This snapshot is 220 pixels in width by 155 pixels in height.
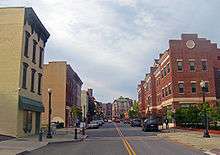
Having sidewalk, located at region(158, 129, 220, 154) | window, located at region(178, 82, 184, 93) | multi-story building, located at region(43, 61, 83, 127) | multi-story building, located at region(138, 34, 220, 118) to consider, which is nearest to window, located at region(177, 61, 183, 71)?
multi-story building, located at region(138, 34, 220, 118)

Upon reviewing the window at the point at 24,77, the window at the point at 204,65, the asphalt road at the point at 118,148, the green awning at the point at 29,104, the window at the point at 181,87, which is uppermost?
the window at the point at 204,65

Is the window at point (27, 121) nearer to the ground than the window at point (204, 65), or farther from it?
nearer to the ground

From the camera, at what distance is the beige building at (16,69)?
31.2 m

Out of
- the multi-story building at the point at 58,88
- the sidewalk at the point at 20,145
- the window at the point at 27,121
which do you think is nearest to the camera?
the sidewalk at the point at 20,145

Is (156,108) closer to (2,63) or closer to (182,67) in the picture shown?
(182,67)

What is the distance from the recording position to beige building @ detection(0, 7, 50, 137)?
31203 millimetres

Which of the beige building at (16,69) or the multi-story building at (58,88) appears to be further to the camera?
the multi-story building at (58,88)

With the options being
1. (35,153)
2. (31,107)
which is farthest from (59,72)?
(35,153)

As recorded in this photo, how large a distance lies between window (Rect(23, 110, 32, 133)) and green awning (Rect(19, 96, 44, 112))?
661 mm

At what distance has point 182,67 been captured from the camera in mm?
60312

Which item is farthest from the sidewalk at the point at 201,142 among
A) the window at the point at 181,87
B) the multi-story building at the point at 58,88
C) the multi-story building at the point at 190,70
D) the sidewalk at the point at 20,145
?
the multi-story building at the point at 58,88

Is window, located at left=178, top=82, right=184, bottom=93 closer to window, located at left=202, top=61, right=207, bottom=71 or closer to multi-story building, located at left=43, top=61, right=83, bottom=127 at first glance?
window, located at left=202, top=61, right=207, bottom=71

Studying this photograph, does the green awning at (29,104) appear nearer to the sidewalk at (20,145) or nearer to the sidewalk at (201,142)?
the sidewalk at (20,145)

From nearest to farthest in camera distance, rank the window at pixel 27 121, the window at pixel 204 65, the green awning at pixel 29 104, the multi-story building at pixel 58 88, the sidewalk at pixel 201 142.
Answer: the sidewalk at pixel 201 142
the green awning at pixel 29 104
the window at pixel 27 121
the window at pixel 204 65
the multi-story building at pixel 58 88
